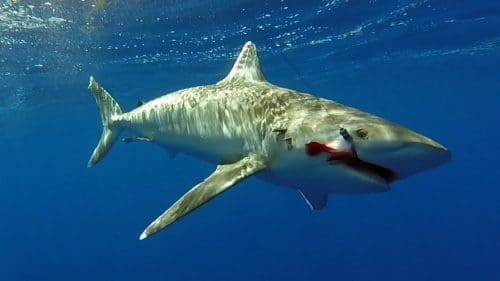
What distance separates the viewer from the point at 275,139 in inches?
187

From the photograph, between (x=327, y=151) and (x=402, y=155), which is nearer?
(x=402, y=155)

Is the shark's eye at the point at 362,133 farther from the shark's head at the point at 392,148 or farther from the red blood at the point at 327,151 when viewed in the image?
the red blood at the point at 327,151

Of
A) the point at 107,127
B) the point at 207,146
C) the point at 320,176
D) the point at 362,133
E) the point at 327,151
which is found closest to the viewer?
the point at 362,133

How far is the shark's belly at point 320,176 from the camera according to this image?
3.55 m

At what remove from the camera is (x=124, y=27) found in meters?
17.0

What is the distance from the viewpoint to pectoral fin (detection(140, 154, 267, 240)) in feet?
13.8

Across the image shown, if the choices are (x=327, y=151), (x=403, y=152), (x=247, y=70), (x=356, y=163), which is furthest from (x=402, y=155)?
(x=247, y=70)

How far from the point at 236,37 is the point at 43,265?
3089 centimetres

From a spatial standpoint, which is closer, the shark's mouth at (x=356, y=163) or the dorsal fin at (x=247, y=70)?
the shark's mouth at (x=356, y=163)

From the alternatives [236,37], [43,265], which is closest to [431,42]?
[236,37]

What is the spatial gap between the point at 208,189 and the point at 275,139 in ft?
2.86

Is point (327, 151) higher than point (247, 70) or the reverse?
the reverse

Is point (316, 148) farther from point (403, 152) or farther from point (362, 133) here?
point (403, 152)

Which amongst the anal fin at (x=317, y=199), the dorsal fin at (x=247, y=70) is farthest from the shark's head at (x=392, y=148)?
the dorsal fin at (x=247, y=70)
